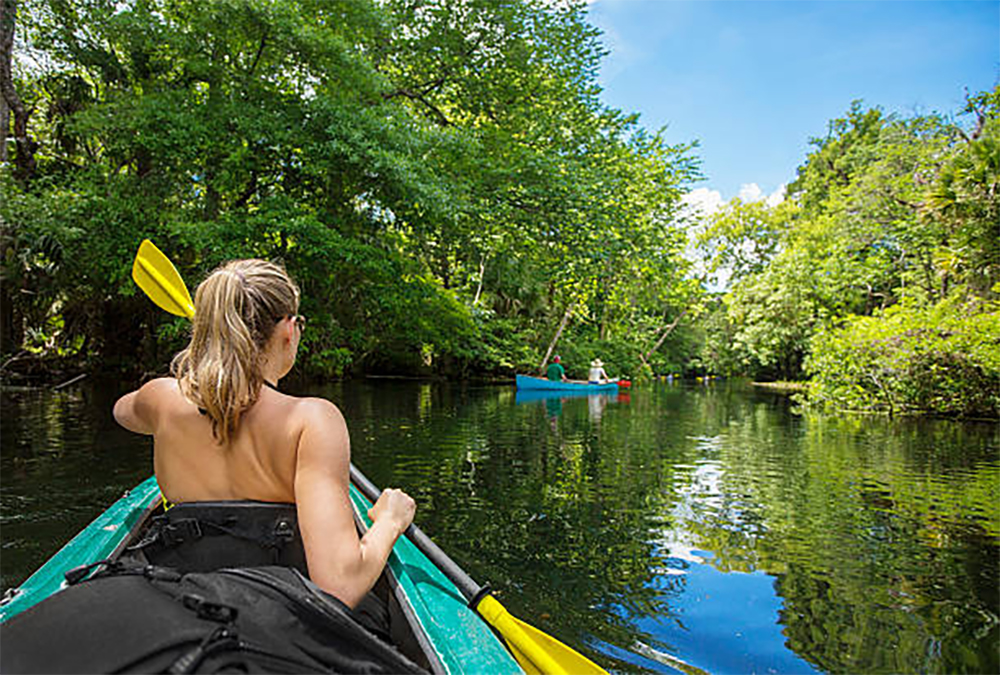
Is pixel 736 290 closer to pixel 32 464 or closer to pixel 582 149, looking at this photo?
pixel 582 149

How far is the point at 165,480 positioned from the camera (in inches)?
64.4

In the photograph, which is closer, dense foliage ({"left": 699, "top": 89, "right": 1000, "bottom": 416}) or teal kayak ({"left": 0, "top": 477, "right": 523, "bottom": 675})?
teal kayak ({"left": 0, "top": 477, "right": 523, "bottom": 675})

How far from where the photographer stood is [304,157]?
34.5 ft

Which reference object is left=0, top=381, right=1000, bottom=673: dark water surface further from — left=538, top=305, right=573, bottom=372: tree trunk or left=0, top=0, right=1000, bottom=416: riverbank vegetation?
left=538, top=305, right=573, bottom=372: tree trunk

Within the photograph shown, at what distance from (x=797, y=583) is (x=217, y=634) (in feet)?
11.8

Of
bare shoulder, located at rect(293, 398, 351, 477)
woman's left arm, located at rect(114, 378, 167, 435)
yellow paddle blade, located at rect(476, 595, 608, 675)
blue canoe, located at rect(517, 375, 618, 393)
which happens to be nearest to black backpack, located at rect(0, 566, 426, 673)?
bare shoulder, located at rect(293, 398, 351, 477)

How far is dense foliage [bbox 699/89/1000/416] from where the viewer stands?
37.0 feet

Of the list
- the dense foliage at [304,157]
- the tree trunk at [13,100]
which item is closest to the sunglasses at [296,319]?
the dense foliage at [304,157]

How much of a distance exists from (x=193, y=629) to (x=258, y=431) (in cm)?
55

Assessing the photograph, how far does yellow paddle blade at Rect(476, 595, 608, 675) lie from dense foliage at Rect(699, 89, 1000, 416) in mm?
12591

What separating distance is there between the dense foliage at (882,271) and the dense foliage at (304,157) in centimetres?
604

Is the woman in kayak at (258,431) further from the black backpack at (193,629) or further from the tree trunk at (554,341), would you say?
the tree trunk at (554,341)

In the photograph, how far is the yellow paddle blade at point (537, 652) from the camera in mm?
1765

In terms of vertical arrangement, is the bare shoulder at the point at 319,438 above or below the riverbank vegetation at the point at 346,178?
below
